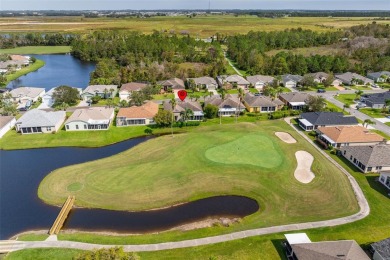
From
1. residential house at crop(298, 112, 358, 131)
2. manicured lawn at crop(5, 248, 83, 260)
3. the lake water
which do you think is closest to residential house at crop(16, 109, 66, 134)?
manicured lawn at crop(5, 248, 83, 260)

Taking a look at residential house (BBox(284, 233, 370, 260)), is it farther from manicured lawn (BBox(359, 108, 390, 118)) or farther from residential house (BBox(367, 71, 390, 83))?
residential house (BBox(367, 71, 390, 83))

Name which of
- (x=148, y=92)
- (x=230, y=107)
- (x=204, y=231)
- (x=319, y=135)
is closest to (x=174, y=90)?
(x=148, y=92)

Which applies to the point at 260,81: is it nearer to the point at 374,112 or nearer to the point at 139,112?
the point at 374,112

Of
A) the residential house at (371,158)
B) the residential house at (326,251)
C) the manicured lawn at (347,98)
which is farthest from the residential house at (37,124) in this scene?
the manicured lawn at (347,98)

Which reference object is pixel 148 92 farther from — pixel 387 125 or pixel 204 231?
pixel 387 125

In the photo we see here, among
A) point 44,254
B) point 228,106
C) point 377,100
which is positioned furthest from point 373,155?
point 44,254

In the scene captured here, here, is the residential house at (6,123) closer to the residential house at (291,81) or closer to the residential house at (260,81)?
the residential house at (260,81)

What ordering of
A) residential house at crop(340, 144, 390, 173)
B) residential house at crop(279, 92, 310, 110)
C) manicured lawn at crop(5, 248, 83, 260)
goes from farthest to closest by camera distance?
residential house at crop(279, 92, 310, 110)
residential house at crop(340, 144, 390, 173)
manicured lawn at crop(5, 248, 83, 260)
